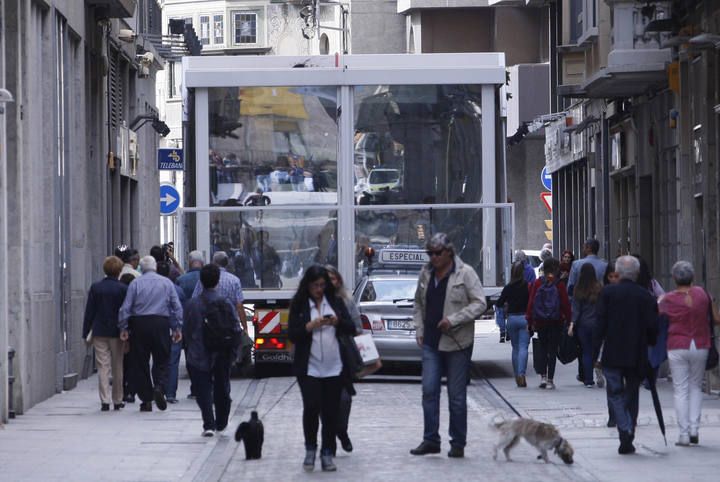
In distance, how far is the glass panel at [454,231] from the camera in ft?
75.4

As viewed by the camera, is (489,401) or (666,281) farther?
(666,281)

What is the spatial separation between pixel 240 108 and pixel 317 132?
3.56 ft

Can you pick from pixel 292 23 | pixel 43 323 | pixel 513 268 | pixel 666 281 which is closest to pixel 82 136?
pixel 43 323

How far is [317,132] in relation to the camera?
23.3 m

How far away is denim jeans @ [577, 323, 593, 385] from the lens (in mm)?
21203

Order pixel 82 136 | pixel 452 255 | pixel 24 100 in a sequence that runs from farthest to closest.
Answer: pixel 82 136 < pixel 24 100 < pixel 452 255

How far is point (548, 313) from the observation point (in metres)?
22.3

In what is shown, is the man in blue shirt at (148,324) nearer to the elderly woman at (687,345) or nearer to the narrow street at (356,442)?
the narrow street at (356,442)

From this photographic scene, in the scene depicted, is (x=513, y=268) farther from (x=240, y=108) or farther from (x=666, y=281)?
(x=666, y=281)

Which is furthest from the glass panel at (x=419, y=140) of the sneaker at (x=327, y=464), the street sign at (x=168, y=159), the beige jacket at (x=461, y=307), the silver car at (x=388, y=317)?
the street sign at (x=168, y=159)

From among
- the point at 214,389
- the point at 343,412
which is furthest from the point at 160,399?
the point at 343,412

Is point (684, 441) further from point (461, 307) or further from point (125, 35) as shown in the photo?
point (125, 35)

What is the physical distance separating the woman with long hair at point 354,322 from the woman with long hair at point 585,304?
21.2 feet

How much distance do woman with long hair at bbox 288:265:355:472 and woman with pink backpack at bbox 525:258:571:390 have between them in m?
8.60
